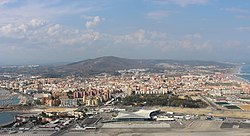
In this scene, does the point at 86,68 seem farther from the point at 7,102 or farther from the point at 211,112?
the point at 211,112

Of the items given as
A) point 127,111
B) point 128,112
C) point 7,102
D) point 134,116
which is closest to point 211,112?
point 127,111

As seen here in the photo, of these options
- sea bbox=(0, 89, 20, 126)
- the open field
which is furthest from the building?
sea bbox=(0, 89, 20, 126)

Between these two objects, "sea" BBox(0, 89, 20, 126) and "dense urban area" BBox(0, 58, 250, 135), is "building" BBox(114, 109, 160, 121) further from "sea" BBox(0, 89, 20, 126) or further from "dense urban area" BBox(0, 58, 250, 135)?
"sea" BBox(0, 89, 20, 126)

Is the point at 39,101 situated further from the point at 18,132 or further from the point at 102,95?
the point at 18,132

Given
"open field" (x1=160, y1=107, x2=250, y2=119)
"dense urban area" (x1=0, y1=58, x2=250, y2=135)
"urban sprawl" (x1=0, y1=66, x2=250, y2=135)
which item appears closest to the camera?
"dense urban area" (x1=0, y1=58, x2=250, y2=135)

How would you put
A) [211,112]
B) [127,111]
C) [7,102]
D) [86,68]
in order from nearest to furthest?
[127,111] → [211,112] → [7,102] → [86,68]

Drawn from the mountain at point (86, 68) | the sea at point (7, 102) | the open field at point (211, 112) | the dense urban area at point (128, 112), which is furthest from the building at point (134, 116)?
the mountain at point (86, 68)

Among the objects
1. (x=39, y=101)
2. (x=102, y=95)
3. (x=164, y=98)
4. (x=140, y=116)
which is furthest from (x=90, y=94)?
(x=140, y=116)

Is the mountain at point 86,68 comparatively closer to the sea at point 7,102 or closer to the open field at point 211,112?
the sea at point 7,102
